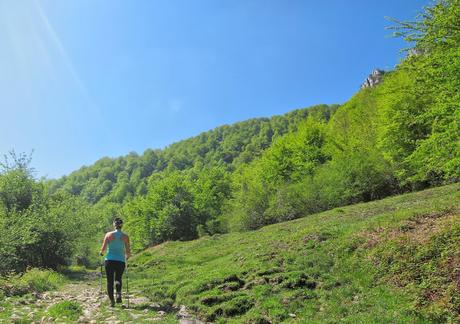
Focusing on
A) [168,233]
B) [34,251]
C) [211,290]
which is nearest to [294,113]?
[168,233]

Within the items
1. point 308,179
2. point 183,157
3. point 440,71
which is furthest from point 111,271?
point 183,157

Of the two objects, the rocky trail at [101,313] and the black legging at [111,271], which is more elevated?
the black legging at [111,271]

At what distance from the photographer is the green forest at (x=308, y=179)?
15.2 meters

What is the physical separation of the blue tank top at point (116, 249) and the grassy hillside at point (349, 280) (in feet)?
11.0

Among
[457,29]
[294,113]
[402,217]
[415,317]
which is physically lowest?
[415,317]

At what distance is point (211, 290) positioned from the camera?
15453mm

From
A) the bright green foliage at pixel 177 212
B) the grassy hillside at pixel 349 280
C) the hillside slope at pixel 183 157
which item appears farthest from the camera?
the hillside slope at pixel 183 157

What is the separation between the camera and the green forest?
15.2 m

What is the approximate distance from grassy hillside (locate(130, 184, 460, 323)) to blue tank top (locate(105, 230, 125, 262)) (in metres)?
3.37

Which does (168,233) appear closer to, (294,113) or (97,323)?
(97,323)

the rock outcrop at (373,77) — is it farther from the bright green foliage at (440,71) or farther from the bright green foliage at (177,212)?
the bright green foliage at (440,71)

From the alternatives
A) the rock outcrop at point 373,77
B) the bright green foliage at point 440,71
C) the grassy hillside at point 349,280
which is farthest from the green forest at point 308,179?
the rock outcrop at point 373,77

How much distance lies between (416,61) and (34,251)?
32201 millimetres

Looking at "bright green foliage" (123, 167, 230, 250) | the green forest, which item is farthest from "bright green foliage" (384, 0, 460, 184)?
"bright green foliage" (123, 167, 230, 250)
